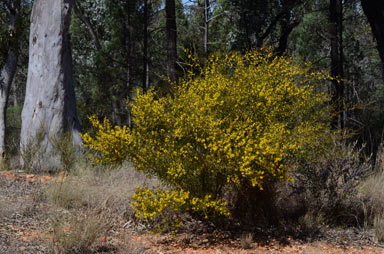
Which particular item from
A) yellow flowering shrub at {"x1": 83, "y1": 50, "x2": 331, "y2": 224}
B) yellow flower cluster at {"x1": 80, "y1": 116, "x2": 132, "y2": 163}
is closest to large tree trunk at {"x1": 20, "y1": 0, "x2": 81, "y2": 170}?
yellow flower cluster at {"x1": 80, "y1": 116, "x2": 132, "y2": 163}

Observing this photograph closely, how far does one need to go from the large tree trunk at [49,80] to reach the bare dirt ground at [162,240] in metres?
2.37

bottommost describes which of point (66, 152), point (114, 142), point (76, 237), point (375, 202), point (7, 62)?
point (375, 202)

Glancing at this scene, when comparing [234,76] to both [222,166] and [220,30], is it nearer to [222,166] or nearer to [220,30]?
[222,166]

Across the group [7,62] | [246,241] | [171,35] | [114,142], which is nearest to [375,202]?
[246,241]

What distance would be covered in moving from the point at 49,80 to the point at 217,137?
175 inches

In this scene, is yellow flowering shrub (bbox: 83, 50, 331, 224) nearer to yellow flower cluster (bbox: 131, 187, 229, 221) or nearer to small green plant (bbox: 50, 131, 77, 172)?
yellow flower cluster (bbox: 131, 187, 229, 221)

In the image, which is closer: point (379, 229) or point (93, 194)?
point (379, 229)

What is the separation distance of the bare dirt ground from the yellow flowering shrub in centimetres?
35

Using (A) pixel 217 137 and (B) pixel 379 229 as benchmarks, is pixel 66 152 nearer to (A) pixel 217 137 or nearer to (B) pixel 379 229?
(A) pixel 217 137

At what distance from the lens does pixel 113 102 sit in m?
16.9

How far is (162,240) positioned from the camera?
4602mm

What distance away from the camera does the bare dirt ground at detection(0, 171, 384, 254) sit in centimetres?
404

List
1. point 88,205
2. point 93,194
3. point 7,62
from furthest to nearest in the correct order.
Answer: point 7,62 → point 93,194 → point 88,205

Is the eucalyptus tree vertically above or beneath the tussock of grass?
above
